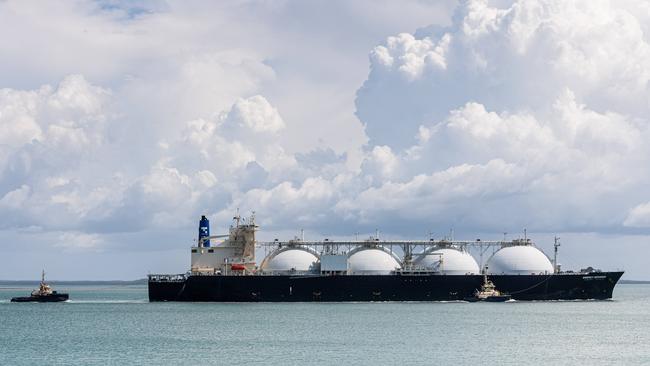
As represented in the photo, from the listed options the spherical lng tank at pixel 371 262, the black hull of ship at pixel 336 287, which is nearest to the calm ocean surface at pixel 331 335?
the black hull of ship at pixel 336 287

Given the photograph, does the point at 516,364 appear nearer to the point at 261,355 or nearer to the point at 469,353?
the point at 469,353

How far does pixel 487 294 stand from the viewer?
11262cm

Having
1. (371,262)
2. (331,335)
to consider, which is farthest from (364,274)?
(331,335)

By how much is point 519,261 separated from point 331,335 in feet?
148

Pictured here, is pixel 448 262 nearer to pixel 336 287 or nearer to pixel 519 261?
pixel 519 261

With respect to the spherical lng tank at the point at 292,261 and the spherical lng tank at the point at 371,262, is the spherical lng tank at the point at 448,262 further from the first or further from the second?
the spherical lng tank at the point at 292,261

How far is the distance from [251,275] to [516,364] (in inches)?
2163

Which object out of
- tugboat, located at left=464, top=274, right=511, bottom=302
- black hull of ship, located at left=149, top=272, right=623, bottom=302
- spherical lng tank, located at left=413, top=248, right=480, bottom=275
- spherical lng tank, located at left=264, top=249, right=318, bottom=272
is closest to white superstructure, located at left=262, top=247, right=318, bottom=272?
spherical lng tank, located at left=264, top=249, right=318, bottom=272

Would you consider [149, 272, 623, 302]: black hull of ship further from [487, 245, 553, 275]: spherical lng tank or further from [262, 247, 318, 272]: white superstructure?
[262, 247, 318, 272]: white superstructure

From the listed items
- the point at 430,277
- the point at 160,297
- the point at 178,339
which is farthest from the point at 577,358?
the point at 160,297

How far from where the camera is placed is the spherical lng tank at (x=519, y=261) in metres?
115

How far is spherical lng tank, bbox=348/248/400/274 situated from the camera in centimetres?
11238

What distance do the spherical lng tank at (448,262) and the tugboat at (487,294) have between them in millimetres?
2693

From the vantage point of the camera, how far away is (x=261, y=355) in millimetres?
64688
